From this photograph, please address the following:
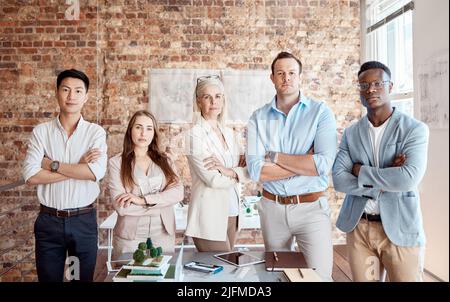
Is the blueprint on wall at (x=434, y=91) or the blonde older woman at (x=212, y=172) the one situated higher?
the blueprint on wall at (x=434, y=91)

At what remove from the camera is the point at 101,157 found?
115 centimetres

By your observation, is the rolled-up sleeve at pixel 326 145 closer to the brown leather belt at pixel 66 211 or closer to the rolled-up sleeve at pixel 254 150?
the rolled-up sleeve at pixel 254 150

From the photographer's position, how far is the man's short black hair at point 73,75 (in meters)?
1.07

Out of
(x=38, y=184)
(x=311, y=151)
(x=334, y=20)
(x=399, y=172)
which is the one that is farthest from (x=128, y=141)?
(x=399, y=172)

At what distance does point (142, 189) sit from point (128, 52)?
47 cm

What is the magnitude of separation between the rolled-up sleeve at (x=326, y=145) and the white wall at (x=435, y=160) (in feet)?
0.90

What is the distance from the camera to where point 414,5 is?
3.21 ft

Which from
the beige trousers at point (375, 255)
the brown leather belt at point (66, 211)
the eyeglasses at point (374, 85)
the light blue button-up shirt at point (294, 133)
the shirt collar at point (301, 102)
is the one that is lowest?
the beige trousers at point (375, 255)

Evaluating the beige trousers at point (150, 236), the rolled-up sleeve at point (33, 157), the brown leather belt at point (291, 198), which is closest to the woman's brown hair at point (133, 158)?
the beige trousers at point (150, 236)

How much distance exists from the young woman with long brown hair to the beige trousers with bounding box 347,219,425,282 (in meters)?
0.64

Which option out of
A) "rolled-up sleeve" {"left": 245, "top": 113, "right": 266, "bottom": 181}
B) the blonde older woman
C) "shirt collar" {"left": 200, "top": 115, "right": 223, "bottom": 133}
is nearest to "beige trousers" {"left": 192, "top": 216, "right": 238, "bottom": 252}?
the blonde older woman

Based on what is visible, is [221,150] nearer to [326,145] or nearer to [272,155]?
[272,155]

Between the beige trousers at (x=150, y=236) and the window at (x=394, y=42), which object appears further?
the beige trousers at (x=150, y=236)
